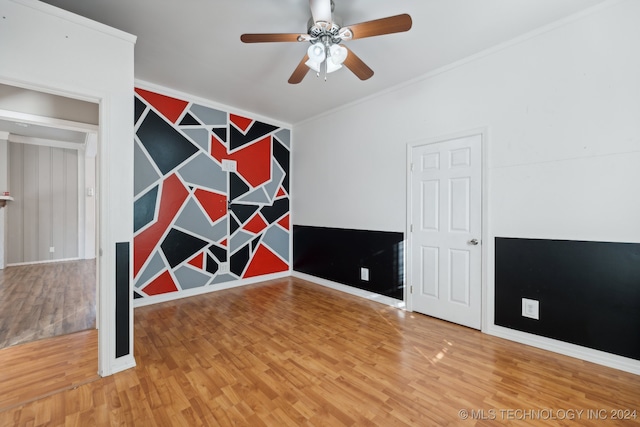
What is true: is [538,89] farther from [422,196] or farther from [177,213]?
[177,213]

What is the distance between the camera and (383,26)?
1.86m

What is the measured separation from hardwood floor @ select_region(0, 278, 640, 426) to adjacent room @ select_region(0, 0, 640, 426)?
0.06 feet

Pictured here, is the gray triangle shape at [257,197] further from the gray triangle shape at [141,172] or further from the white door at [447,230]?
the white door at [447,230]

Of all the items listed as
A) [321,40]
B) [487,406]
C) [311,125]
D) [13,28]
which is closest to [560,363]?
[487,406]

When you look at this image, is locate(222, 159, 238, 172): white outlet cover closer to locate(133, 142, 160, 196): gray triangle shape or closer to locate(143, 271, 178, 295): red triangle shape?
locate(133, 142, 160, 196): gray triangle shape

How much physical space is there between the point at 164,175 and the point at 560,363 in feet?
15.4

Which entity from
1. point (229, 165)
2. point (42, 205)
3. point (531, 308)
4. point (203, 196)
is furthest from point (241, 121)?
point (42, 205)

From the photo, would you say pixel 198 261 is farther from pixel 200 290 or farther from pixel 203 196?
pixel 203 196

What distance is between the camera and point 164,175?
3.61m


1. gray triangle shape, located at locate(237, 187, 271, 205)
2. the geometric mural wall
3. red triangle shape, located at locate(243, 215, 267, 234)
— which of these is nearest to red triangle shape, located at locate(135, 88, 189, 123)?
the geometric mural wall

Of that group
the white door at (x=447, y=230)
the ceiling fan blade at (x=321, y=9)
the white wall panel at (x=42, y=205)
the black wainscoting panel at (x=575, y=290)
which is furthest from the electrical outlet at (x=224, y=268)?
the white wall panel at (x=42, y=205)

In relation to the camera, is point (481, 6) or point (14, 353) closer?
point (481, 6)

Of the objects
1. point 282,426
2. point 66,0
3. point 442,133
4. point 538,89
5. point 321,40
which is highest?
point 66,0

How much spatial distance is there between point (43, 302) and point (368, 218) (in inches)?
178
